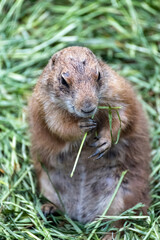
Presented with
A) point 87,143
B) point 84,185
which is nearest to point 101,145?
point 87,143

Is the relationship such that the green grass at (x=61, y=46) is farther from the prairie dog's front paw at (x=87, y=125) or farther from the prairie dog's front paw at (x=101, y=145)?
the prairie dog's front paw at (x=87, y=125)

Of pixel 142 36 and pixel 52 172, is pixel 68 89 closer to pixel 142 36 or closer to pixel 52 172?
pixel 52 172

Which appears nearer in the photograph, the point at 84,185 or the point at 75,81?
the point at 75,81

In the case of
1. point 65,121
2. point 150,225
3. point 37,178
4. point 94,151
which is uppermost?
point 65,121

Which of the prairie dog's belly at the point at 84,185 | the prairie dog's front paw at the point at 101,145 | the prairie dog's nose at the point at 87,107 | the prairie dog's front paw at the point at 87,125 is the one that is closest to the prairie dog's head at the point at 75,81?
the prairie dog's nose at the point at 87,107

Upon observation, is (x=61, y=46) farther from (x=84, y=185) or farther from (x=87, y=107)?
(x=87, y=107)

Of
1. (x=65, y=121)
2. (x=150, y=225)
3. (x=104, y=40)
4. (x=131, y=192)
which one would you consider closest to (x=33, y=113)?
(x=65, y=121)
